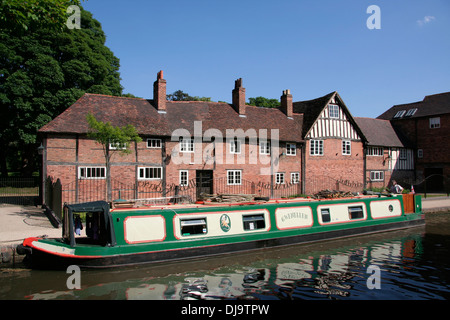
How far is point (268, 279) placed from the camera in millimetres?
8875

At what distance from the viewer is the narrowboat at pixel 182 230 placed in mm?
9258

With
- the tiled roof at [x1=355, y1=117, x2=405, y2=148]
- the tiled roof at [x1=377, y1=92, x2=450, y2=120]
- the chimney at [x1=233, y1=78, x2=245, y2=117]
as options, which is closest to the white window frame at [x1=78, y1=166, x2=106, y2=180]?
the chimney at [x1=233, y1=78, x2=245, y2=117]

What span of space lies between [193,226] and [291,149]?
1537cm

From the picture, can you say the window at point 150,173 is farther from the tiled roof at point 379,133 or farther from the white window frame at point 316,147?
the tiled roof at point 379,133

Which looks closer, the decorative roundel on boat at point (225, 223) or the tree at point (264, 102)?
the decorative roundel on boat at point (225, 223)

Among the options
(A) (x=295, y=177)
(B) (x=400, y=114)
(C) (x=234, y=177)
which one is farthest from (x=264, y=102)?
(C) (x=234, y=177)

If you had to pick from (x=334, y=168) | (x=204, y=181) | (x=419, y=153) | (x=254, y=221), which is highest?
(x=419, y=153)

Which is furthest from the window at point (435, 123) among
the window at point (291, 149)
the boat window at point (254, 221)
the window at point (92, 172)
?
the window at point (92, 172)

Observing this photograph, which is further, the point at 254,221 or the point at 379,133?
the point at 379,133

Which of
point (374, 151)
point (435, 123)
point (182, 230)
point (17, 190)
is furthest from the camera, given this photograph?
point (435, 123)

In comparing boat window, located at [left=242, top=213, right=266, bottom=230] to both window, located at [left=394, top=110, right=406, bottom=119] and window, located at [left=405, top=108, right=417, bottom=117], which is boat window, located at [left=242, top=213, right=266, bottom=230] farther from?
window, located at [left=394, top=110, right=406, bottom=119]

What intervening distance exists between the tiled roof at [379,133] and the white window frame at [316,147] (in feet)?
19.5

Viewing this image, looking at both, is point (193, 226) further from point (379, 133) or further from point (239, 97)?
point (379, 133)

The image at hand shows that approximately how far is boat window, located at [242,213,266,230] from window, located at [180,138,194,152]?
1028cm
